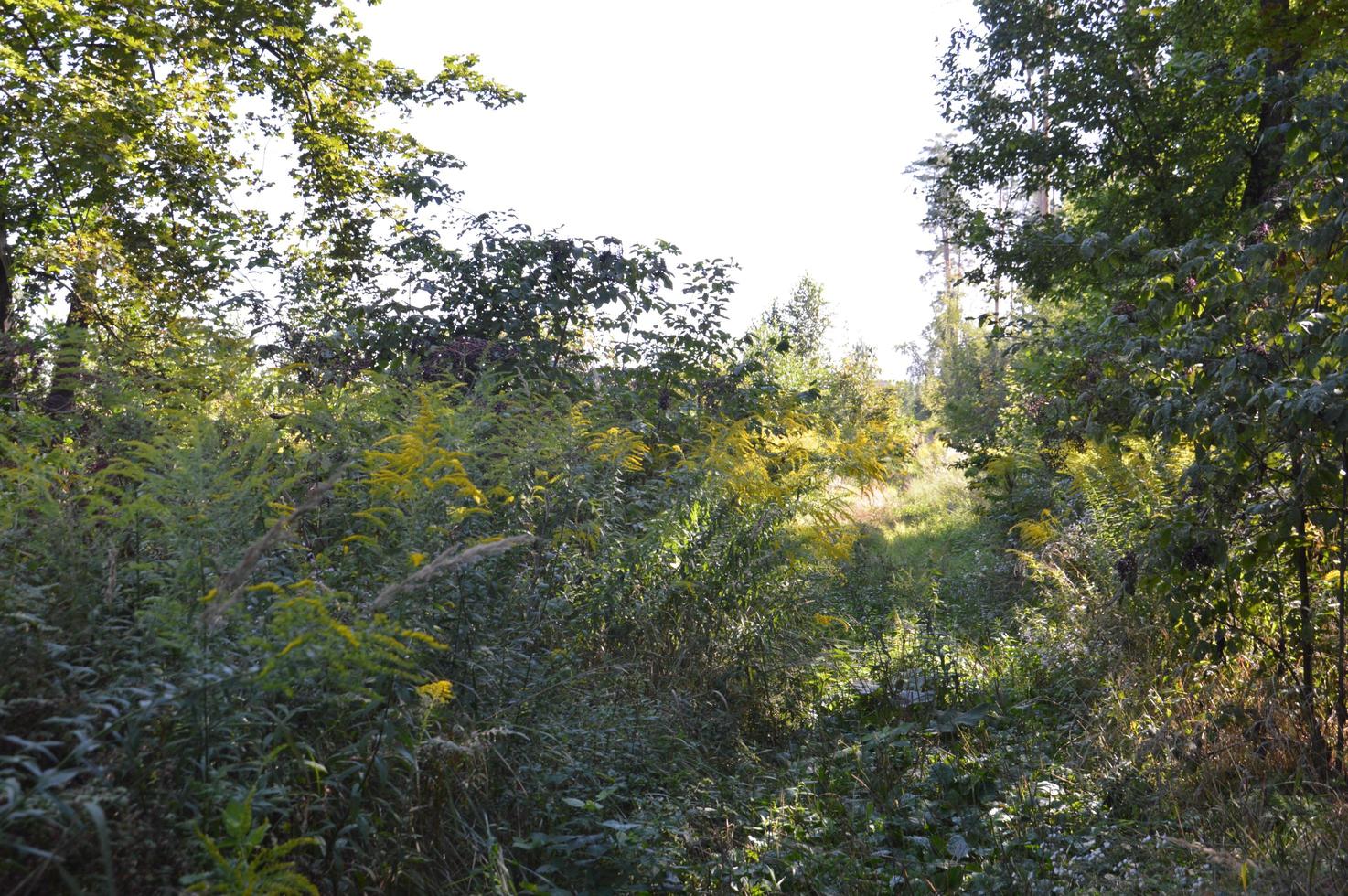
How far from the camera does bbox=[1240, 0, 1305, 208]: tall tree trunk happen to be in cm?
436

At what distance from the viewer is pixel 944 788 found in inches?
171

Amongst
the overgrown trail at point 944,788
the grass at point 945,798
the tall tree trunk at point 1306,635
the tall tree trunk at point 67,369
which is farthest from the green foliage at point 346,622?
the tall tree trunk at point 1306,635

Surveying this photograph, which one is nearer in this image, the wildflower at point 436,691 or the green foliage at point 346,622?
the green foliage at point 346,622

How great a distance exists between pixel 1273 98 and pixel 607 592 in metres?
5.44

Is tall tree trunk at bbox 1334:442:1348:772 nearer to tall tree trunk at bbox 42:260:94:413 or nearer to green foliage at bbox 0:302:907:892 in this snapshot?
green foliage at bbox 0:302:907:892

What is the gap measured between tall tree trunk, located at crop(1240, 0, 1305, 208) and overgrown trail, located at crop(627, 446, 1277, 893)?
2989 mm

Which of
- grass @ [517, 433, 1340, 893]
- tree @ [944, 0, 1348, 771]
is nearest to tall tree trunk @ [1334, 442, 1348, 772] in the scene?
tree @ [944, 0, 1348, 771]

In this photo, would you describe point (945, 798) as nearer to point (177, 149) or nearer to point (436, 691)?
point (436, 691)

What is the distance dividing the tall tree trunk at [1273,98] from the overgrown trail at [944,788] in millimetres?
2989

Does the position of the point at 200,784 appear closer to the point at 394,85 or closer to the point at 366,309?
the point at 366,309

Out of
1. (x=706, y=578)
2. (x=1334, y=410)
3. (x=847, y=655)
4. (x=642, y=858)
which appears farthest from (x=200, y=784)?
(x=847, y=655)

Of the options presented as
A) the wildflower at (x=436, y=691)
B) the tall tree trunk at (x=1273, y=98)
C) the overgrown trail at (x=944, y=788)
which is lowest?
the overgrown trail at (x=944, y=788)

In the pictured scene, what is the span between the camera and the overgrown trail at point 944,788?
3422mm

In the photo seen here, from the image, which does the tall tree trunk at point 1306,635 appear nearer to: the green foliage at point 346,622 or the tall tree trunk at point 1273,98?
the tall tree trunk at point 1273,98
